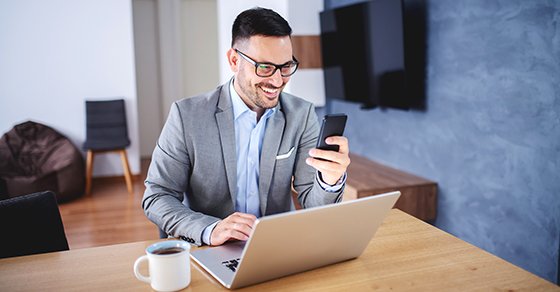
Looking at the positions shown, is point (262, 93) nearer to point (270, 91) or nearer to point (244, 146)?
point (270, 91)

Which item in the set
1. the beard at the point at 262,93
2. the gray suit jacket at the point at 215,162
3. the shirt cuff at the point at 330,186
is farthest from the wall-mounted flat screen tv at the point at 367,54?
the shirt cuff at the point at 330,186

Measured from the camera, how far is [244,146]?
5.43ft

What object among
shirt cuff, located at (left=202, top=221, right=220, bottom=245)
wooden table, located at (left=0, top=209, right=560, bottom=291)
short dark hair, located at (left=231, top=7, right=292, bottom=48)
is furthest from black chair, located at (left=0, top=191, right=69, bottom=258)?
short dark hair, located at (left=231, top=7, right=292, bottom=48)

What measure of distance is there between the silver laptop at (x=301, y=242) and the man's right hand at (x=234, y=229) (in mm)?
65

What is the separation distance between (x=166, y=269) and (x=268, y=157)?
726 mm

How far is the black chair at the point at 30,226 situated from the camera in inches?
48.1

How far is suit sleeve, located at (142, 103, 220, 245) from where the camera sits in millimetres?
1364

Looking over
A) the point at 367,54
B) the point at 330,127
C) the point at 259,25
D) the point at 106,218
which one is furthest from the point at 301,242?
the point at 106,218

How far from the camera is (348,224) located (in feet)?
3.35

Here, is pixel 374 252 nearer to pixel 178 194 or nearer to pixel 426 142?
pixel 178 194

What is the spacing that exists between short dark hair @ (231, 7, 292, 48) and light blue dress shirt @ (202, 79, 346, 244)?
9.3 inches

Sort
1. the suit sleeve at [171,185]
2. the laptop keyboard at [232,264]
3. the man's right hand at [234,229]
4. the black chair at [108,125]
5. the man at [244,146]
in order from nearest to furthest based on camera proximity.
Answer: the laptop keyboard at [232,264], the man's right hand at [234,229], the suit sleeve at [171,185], the man at [244,146], the black chair at [108,125]

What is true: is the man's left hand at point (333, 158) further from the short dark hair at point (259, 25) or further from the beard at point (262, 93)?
the short dark hair at point (259, 25)

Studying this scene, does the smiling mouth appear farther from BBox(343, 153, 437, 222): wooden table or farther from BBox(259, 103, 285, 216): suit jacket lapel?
BBox(343, 153, 437, 222): wooden table
